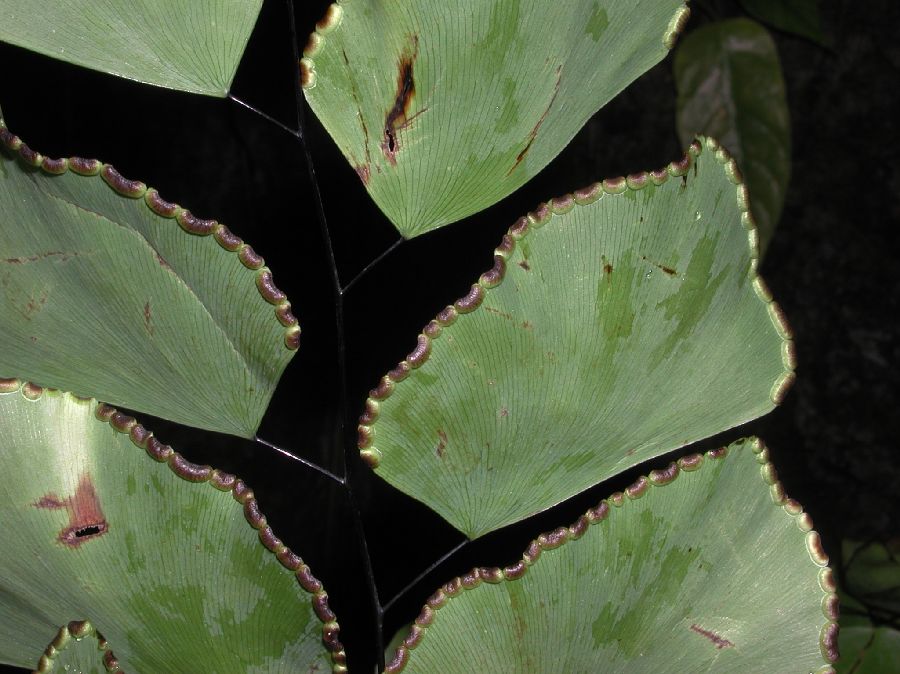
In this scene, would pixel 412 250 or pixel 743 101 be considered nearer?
pixel 412 250

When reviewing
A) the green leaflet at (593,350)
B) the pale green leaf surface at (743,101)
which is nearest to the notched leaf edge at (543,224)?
the green leaflet at (593,350)

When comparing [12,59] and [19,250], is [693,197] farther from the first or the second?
[12,59]

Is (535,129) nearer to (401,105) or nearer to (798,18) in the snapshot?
(401,105)

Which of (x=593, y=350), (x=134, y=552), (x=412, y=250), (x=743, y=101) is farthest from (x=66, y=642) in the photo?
(x=743, y=101)

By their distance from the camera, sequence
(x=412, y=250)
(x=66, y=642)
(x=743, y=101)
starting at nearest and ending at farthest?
1. (x=66, y=642)
2. (x=412, y=250)
3. (x=743, y=101)

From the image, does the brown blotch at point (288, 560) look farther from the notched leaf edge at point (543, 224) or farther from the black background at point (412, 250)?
the black background at point (412, 250)

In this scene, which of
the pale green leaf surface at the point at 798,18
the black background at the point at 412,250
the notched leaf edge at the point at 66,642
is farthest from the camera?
the pale green leaf surface at the point at 798,18
